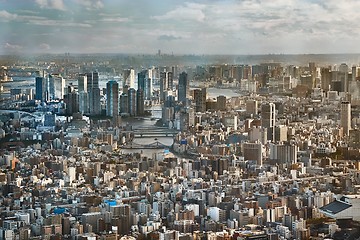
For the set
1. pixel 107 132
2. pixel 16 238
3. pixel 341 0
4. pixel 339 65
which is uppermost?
pixel 341 0

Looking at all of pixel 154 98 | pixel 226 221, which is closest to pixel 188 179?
pixel 226 221

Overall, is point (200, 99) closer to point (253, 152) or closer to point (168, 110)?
point (168, 110)

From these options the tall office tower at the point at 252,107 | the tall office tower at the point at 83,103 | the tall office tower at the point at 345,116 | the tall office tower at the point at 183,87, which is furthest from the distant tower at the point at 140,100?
the tall office tower at the point at 345,116

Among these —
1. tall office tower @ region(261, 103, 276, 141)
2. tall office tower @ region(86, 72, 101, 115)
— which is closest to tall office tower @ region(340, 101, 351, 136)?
tall office tower @ region(261, 103, 276, 141)

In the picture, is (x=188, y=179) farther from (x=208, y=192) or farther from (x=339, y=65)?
(x=339, y=65)

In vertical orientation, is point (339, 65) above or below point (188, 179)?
above
